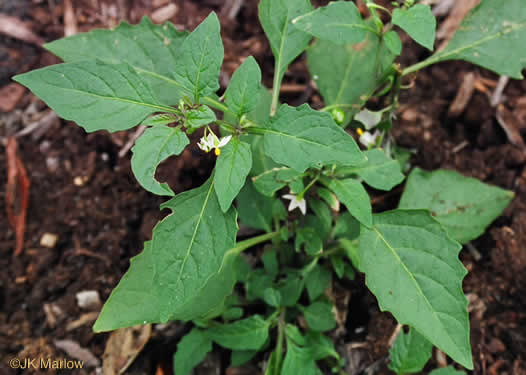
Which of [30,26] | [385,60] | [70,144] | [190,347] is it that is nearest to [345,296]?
[190,347]

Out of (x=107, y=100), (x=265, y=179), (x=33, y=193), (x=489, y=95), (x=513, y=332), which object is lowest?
(x=513, y=332)

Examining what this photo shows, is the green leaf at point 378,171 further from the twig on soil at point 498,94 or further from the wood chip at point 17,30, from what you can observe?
the wood chip at point 17,30

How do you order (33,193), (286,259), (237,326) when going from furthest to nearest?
(33,193), (286,259), (237,326)

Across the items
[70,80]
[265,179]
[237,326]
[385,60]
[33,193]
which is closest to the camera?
[70,80]

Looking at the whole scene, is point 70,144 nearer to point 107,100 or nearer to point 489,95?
point 107,100

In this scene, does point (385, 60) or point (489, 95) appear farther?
point (489, 95)

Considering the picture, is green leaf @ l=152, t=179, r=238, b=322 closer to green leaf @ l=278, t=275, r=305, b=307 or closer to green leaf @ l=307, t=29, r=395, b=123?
green leaf @ l=278, t=275, r=305, b=307

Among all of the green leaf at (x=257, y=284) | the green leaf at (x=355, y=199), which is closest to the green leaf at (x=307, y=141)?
the green leaf at (x=355, y=199)
